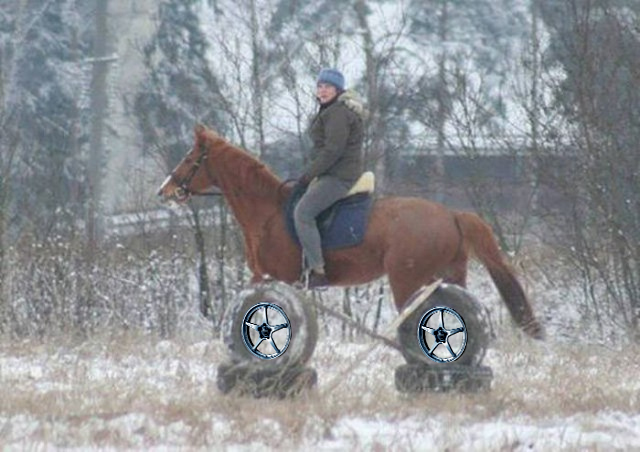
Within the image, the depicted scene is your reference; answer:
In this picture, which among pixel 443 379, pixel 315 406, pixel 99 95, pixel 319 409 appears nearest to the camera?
pixel 319 409

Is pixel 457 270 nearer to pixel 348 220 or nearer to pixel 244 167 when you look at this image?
pixel 348 220

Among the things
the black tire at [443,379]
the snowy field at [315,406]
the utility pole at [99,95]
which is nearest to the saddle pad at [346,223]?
the snowy field at [315,406]

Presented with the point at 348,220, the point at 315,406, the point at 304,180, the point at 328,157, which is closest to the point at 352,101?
the point at 328,157

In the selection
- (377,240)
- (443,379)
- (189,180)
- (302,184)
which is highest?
(189,180)

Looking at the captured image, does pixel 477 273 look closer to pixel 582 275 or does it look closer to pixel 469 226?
pixel 582 275

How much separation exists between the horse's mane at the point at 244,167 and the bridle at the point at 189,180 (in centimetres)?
8

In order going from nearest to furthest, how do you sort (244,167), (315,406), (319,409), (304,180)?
(319,409)
(315,406)
(304,180)
(244,167)

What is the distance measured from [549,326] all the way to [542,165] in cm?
203

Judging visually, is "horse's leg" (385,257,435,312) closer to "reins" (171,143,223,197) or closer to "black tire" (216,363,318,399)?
"black tire" (216,363,318,399)

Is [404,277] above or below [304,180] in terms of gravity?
below

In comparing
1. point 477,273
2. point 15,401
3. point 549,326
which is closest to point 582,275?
point 549,326

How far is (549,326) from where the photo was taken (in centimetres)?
2003

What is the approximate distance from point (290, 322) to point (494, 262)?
5.99ft

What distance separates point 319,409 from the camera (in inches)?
376
